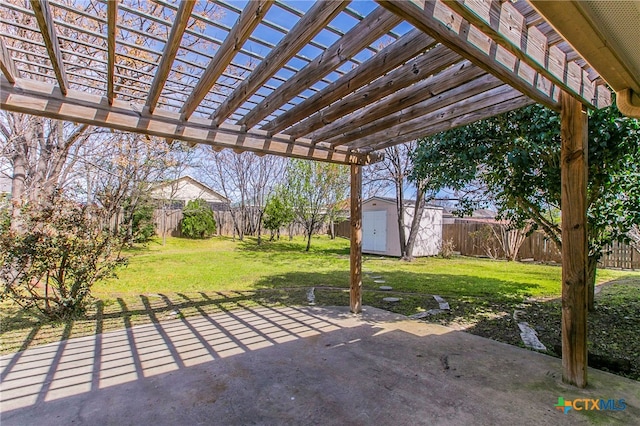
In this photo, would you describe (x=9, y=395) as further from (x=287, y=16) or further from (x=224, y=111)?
(x=287, y=16)

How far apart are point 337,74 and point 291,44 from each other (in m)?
0.71

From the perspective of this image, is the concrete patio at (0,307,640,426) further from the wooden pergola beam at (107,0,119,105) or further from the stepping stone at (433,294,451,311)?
the wooden pergola beam at (107,0,119,105)

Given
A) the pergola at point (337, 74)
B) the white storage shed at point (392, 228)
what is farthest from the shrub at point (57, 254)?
the white storage shed at point (392, 228)

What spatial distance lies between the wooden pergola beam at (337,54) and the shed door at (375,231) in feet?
32.2

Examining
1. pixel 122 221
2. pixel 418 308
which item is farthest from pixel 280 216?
pixel 418 308

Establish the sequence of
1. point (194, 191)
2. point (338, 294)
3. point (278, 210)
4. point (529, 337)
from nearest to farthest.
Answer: point (529, 337), point (338, 294), point (278, 210), point (194, 191)

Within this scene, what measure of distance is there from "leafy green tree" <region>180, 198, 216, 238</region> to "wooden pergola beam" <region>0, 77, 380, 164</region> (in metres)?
10.8

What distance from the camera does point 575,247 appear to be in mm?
2410

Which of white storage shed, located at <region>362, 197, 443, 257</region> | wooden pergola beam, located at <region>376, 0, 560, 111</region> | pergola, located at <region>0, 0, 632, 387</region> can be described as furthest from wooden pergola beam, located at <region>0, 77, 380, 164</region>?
white storage shed, located at <region>362, 197, 443, 257</region>

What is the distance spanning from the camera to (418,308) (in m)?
4.66

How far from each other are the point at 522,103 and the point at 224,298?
15.5 ft

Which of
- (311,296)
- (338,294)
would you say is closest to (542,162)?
(338,294)

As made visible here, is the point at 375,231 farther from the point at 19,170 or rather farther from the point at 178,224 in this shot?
the point at 19,170

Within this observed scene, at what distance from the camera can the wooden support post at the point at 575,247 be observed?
2384 millimetres
